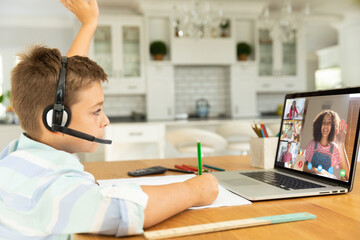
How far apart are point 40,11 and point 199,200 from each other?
608cm

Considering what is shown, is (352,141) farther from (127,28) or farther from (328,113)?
(127,28)

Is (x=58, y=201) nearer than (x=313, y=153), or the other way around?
(x=58, y=201)

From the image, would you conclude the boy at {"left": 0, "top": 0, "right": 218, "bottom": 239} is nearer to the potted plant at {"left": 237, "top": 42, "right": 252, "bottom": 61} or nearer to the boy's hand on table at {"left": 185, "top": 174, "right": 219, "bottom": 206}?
the boy's hand on table at {"left": 185, "top": 174, "right": 219, "bottom": 206}

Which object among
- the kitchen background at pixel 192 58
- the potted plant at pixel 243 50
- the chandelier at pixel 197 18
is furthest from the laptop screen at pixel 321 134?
the potted plant at pixel 243 50

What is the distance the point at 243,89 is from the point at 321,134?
452 cm

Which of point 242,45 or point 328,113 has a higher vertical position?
point 242,45

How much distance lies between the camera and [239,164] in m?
1.39

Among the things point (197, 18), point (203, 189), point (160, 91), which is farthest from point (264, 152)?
point (160, 91)

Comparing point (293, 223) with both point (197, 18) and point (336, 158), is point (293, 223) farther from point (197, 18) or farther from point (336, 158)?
Answer: point (197, 18)

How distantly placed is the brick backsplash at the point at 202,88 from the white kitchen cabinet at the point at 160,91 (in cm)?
40

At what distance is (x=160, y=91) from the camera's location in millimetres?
5199

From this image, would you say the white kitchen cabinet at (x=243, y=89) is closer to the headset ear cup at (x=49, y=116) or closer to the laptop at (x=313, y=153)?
the laptop at (x=313, y=153)

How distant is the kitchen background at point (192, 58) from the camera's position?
514 centimetres

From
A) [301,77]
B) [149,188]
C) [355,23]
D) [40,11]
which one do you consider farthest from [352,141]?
[355,23]
